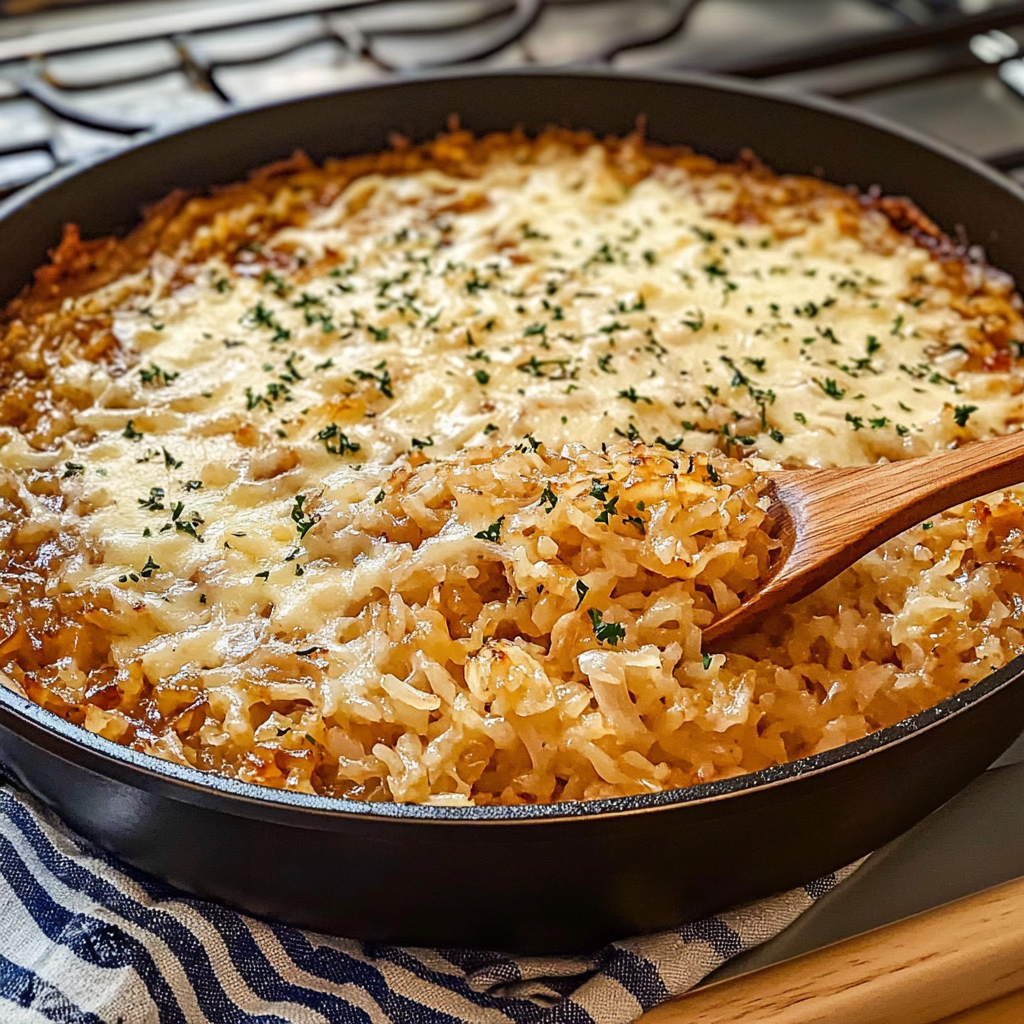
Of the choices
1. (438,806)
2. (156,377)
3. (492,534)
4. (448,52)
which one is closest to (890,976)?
(438,806)

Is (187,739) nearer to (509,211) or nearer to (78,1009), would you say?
(78,1009)

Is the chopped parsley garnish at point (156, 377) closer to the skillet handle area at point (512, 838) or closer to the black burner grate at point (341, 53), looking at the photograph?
the skillet handle area at point (512, 838)

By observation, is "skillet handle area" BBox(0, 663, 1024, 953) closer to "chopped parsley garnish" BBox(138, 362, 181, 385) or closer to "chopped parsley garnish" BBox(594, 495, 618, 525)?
"chopped parsley garnish" BBox(594, 495, 618, 525)

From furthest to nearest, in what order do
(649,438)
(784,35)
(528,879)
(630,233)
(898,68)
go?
(784,35)
(898,68)
(630,233)
(649,438)
(528,879)

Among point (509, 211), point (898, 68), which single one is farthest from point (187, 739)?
point (898, 68)

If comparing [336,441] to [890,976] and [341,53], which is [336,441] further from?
[341,53]

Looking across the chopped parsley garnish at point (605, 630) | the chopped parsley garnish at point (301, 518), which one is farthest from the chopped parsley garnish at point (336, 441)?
the chopped parsley garnish at point (605, 630)
